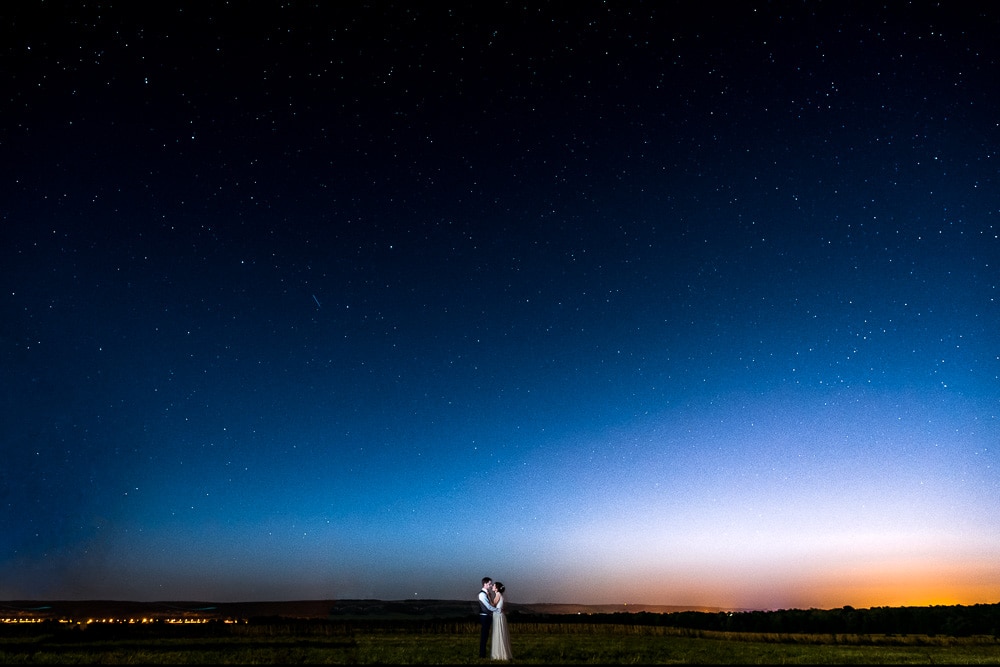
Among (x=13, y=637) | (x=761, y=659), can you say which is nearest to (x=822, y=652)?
(x=761, y=659)

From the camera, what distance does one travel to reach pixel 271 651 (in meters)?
24.8

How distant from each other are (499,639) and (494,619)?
52 centimetres

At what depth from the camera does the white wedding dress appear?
19516mm

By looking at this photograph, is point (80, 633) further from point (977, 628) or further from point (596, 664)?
point (977, 628)

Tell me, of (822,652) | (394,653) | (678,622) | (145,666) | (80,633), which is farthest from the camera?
(678,622)

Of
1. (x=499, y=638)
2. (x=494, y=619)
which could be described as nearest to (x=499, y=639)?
(x=499, y=638)

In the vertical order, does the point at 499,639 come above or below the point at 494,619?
below

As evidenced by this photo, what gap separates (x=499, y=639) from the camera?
1956 cm

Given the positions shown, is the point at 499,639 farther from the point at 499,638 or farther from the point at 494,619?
the point at 494,619

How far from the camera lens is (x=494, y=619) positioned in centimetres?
1969

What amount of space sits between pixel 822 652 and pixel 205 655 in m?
22.1

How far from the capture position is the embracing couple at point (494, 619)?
19547 millimetres

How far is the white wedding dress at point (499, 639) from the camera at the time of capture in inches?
768

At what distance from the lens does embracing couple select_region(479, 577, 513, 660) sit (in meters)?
19.5
